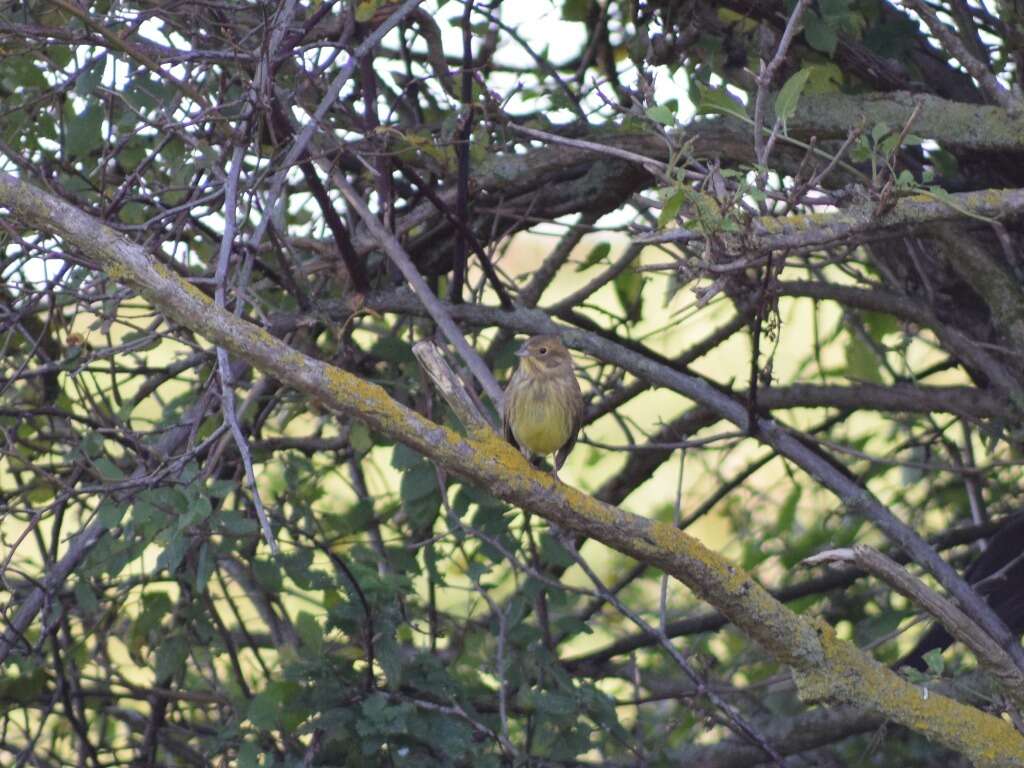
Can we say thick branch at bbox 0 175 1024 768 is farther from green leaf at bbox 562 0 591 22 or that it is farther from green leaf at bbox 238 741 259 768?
green leaf at bbox 562 0 591 22

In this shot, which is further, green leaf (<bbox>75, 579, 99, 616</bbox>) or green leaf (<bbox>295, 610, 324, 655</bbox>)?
green leaf (<bbox>75, 579, 99, 616</bbox>)

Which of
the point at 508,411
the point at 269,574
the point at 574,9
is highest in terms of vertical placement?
the point at 574,9

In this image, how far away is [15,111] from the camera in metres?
4.84

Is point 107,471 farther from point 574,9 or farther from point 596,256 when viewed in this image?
point 574,9

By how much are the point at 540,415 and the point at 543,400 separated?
53 millimetres

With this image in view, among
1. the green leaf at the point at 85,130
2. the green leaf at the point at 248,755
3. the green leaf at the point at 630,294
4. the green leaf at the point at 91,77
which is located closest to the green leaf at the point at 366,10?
the green leaf at the point at 91,77

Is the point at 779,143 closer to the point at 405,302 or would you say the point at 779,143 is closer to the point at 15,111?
the point at 405,302

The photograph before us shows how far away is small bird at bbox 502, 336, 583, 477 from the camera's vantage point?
5121 mm

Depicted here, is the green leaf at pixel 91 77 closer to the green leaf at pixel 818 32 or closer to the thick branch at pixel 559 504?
the thick branch at pixel 559 504

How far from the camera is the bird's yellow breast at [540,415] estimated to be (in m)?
5.16

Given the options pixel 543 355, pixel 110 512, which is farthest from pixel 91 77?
pixel 543 355

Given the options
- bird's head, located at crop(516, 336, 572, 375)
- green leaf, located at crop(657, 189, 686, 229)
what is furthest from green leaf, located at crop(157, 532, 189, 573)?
green leaf, located at crop(657, 189, 686, 229)

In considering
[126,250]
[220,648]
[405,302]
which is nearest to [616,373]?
[405,302]

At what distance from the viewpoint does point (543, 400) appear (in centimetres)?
522
